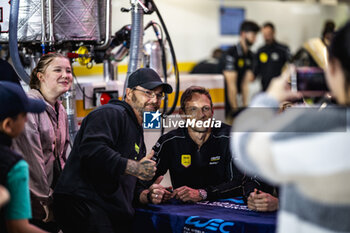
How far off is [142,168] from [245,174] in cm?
80

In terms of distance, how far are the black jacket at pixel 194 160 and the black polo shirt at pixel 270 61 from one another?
5.77 meters

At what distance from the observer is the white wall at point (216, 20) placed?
11156 mm

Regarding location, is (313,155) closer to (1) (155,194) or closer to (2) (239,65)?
(1) (155,194)

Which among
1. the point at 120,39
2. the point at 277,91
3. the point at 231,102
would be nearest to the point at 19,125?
the point at 277,91

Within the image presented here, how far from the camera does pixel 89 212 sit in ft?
9.72

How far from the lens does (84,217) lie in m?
2.98

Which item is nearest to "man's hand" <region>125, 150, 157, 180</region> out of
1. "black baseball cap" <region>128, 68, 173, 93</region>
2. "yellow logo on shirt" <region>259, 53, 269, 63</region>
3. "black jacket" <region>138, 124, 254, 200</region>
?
"black baseball cap" <region>128, 68, 173, 93</region>

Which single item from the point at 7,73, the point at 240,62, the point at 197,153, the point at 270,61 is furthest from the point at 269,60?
the point at 7,73

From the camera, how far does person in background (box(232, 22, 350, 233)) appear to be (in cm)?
173

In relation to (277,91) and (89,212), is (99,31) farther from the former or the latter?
(277,91)

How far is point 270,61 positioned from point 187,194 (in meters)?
6.27

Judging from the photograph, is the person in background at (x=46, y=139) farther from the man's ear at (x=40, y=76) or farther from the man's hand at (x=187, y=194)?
the man's hand at (x=187, y=194)

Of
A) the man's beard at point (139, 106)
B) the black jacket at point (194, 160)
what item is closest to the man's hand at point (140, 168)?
the man's beard at point (139, 106)

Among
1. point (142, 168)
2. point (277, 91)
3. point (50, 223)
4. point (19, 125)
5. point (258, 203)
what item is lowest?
point (50, 223)
